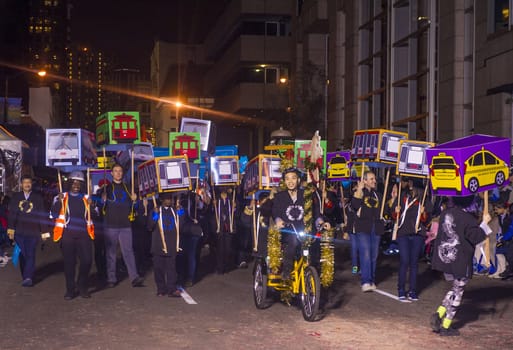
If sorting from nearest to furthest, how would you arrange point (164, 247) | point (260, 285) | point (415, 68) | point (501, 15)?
1. point (260, 285)
2. point (164, 247)
3. point (501, 15)
4. point (415, 68)

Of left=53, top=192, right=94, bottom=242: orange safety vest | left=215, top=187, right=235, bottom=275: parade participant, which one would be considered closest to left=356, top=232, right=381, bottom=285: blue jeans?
left=215, top=187, right=235, bottom=275: parade participant

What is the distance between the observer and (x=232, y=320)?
10.8 m

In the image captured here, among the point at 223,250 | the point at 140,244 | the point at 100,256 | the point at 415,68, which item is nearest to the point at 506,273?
the point at 223,250

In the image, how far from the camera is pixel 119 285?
14.5 meters

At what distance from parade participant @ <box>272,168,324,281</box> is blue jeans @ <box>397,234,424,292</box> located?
1933mm

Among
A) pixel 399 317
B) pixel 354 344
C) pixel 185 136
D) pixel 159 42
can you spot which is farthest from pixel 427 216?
pixel 159 42

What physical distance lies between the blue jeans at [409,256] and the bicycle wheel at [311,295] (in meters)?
2.40

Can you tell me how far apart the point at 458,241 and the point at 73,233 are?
6111 mm

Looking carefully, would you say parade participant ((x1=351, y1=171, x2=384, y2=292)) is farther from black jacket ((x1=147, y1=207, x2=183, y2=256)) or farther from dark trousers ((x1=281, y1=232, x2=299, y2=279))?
black jacket ((x1=147, y1=207, x2=183, y2=256))

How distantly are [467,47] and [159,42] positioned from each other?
100181 mm

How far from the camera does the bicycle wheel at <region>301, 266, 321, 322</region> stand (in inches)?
411

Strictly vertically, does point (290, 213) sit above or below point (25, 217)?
above

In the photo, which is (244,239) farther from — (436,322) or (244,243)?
(436,322)

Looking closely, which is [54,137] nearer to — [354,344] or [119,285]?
[119,285]
